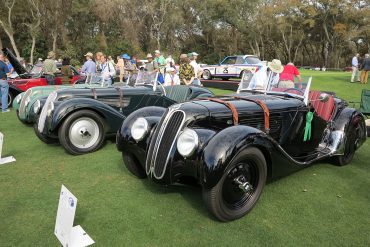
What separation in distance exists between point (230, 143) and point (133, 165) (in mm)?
1809

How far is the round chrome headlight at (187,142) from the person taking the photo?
3.46 metres

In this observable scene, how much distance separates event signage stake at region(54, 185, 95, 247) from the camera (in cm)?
297

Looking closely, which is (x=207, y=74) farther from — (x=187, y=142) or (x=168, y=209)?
(x=187, y=142)

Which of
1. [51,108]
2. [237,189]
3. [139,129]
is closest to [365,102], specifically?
[237,189]

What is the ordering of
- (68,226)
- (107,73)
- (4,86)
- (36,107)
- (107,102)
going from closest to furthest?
(68,226), (107,102), (36,107), (107,73), (4,86)

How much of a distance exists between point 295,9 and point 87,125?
143 ft

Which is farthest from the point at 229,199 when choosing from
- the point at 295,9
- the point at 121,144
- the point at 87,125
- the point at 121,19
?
the point at 295,9

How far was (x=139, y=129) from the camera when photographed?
4.23 metres

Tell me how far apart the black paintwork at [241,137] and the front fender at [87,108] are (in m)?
1.84

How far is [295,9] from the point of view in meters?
43.4

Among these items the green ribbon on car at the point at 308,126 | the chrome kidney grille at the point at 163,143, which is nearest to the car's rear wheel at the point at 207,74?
the green ribbon on car at the point at 308,126

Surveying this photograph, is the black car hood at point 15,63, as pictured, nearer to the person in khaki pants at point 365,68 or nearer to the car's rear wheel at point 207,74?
the car's rear wheel at point 207,74

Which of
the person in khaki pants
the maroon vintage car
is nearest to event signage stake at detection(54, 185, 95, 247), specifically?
the maroon vintage car

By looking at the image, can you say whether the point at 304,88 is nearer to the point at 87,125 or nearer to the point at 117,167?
the point at 117,167
